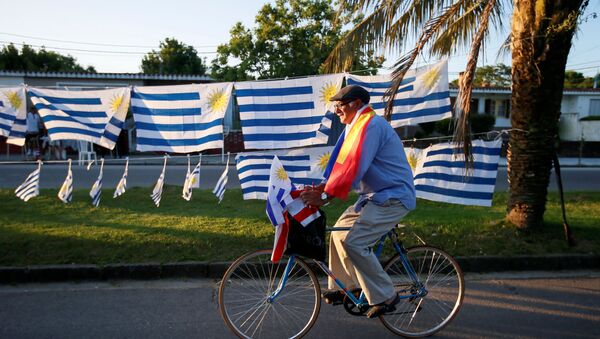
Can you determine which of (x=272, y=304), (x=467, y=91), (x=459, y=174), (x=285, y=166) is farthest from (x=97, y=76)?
(x=272, y=304)

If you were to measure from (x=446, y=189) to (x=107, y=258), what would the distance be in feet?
15.1

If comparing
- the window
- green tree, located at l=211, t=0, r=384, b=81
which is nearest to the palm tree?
green tree, located at l=211, t=0, r=384, b=81

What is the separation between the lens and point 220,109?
6406mm

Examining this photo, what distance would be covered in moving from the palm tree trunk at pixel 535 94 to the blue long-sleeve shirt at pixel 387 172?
3009 mm

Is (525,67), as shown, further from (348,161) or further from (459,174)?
(348,161)

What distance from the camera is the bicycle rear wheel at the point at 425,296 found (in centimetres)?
376

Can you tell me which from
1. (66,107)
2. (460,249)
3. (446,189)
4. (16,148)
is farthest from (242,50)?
(460,249)

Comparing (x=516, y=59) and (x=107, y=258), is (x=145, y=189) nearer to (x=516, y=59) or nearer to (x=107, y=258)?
(x=107, y=258)

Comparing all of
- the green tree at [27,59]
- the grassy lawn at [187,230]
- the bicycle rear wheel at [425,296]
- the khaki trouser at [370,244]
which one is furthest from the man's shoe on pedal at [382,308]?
the green tree at [27,59]

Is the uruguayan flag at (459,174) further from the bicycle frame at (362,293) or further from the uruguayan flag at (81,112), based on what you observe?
the uruguayan flag at (81,112)

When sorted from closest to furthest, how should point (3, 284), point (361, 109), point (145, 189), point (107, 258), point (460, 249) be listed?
1. point (361, 109)
2. point (3, 284)
3. point (107, 258)
4. point (460, 249)
5. point (145, 189)

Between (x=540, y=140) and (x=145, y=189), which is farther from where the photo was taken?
(x=145, y=189)

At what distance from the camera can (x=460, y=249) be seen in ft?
17.9

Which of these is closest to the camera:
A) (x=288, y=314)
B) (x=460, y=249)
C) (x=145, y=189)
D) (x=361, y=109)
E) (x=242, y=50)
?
(x=361, y=109)
